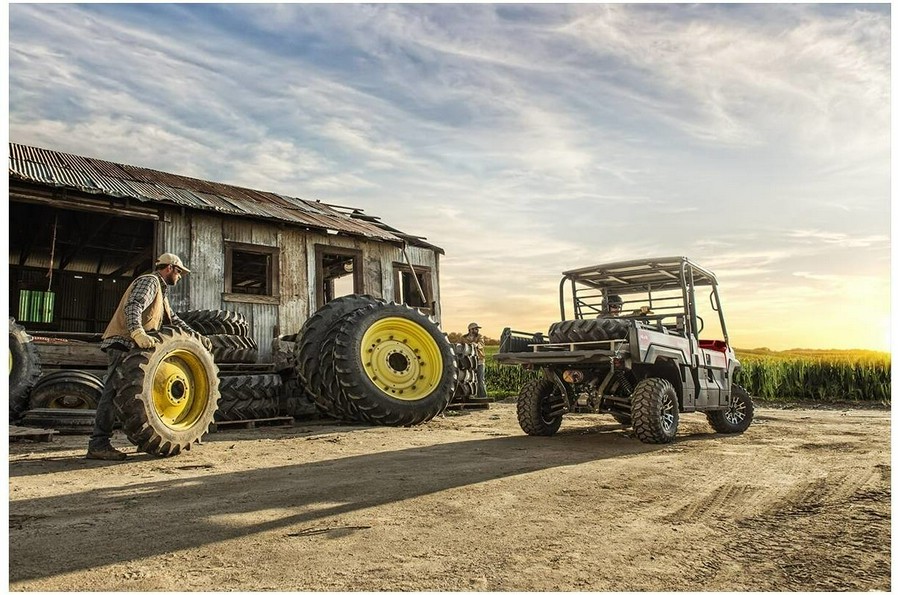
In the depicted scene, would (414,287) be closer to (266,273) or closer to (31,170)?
(266,273)

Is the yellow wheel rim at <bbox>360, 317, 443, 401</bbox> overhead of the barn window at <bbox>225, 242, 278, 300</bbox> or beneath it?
beneath

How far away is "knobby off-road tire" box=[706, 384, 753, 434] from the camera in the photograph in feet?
31.8

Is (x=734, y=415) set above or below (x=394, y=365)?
below

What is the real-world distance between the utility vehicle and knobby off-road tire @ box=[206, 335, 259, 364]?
4739mm

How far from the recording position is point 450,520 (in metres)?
4.00

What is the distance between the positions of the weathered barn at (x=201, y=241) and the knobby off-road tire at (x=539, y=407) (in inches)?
317

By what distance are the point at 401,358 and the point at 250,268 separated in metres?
12.3

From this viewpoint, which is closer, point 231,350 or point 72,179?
point 231,350

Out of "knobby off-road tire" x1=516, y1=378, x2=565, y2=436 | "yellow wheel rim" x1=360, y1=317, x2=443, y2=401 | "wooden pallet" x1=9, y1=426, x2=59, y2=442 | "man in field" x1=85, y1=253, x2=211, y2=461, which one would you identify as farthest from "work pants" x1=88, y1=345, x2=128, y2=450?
"knobby off-road tire" x1=516, y1=378, x2=565, y2=436

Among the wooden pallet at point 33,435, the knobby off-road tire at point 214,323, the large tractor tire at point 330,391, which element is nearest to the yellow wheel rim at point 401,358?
the large tractor tire at point 330,391

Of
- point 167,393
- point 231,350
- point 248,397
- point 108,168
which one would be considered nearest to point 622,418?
point 248,397

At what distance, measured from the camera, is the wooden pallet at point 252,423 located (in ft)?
30.9

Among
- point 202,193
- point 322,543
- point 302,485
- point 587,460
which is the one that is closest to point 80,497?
point 302,485

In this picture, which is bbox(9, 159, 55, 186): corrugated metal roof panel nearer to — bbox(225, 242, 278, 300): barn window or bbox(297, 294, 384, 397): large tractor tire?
bbox(225, 242, 278, 300): barn window
